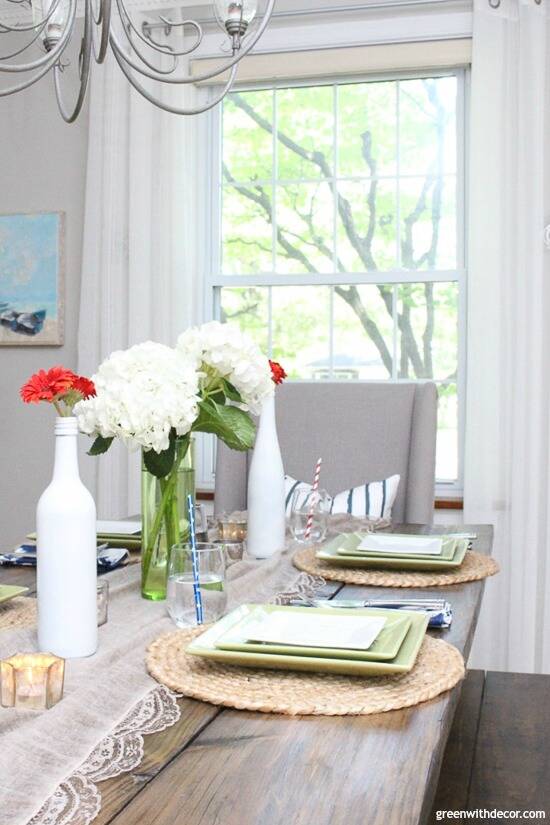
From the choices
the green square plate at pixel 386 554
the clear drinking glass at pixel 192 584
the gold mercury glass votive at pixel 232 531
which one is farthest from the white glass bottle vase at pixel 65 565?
the gold mercury glass votive at pixel 232 531

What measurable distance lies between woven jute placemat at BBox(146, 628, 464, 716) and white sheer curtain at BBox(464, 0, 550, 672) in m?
2.23

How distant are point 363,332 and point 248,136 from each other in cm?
93

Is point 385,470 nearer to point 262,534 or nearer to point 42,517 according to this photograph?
point 262,534

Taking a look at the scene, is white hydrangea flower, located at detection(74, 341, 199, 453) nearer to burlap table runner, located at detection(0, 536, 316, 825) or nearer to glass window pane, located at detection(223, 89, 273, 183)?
burlap table runner, located at detection(0, 536, 316, 825)

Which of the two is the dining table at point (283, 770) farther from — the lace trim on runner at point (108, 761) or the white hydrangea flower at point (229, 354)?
the white hydrangea flower at point (229, 354)

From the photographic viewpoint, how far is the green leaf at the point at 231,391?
148 cm

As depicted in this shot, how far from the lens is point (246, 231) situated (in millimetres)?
3736

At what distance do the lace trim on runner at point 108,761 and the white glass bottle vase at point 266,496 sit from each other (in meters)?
0.82

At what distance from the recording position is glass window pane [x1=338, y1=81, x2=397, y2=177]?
141 inches

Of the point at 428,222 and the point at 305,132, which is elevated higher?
the point at 305,132

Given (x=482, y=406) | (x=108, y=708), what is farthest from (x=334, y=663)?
(x=482, y=406)

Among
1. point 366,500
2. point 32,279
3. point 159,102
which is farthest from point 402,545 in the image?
point 32,279

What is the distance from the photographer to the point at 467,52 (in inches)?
132

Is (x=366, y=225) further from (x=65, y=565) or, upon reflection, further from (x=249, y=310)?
(x=65, y=565)
